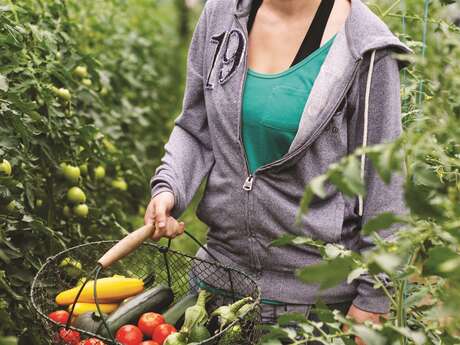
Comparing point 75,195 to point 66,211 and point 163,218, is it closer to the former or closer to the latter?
point 66,211

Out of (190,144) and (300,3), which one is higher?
(300,3)

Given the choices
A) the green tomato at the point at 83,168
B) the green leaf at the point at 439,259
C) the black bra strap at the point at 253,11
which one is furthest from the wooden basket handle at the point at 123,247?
the green tomato at the point at 83,168

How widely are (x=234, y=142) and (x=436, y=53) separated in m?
0.97

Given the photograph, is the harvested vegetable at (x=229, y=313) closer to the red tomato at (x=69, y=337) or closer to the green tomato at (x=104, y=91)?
the red tomato at (x=69, y=337)

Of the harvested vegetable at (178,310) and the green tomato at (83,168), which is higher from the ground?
the green tomato at (83,168)

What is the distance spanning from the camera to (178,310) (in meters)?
2.02

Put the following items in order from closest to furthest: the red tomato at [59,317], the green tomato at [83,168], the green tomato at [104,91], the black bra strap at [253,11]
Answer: the red tomato at [59,317] < the black bra strap at [253,11] < the green tomato at [83,168] < the green tomato at [104,91]

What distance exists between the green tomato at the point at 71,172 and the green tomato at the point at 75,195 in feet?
0.13

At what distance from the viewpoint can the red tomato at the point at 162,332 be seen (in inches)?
72.9

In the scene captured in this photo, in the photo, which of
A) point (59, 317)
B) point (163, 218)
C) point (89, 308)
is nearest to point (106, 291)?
point (89, 308)

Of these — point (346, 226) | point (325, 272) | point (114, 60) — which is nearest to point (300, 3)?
point (346, 226)

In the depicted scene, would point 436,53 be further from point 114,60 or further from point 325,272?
point 114,60

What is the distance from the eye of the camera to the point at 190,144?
2.23 m

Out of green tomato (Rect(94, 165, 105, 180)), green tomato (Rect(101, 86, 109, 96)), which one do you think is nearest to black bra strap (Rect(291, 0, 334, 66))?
green tomato (Rect(94, 165, 105, 180))
